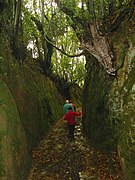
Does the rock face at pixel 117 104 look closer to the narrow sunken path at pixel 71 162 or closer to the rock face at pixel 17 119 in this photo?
the narrow sunken path at pixel 71 162

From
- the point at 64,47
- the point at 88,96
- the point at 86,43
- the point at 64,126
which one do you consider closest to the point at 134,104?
the point at 86,43

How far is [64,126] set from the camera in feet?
51.2

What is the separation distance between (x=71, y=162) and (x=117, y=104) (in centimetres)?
301

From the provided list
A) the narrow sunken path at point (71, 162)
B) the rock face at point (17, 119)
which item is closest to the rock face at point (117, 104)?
the narrow sunken path at point (71, 162)

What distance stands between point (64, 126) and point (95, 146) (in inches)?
184

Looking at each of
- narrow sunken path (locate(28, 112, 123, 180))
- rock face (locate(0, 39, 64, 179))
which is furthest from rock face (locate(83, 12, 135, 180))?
rock face (locate(0, 39, 64, 179))

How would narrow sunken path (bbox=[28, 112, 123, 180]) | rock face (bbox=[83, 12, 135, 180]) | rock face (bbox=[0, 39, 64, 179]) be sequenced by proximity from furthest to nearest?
narrow sunken path (bbox=[28, 112, 123, 180]), rock face (bbox=[83, 12, 135, 180]), rock face (bbox=[0, 39, 64, 179])

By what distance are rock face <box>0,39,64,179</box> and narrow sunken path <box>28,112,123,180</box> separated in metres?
0.53

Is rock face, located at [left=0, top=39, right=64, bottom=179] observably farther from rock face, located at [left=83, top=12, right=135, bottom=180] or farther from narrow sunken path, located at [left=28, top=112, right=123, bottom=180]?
rock face, located at [left=83, top=12, right=135, bottom=180]

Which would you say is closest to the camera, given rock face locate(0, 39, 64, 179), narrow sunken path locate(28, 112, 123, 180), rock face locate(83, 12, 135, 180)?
rock face locate(0, 39, 64, 179)

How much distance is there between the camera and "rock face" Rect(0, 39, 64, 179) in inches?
292

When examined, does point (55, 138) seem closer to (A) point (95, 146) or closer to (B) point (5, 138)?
(A) point (95, 146)

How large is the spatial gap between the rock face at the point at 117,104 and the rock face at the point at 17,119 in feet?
9.54

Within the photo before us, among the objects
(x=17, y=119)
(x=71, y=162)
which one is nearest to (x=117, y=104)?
(x=71, y=162)
